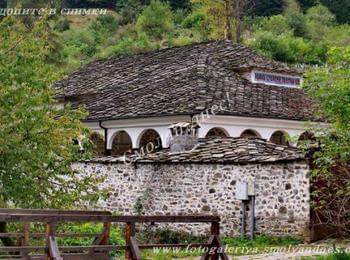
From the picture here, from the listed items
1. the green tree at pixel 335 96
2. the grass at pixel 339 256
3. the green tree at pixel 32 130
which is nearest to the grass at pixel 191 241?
the green tree at pixel 32 130

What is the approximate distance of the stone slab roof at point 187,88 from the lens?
909 inches

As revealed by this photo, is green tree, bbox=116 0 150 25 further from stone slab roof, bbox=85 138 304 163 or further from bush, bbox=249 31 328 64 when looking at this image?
stone slab roof, bbox=85 138 304 163

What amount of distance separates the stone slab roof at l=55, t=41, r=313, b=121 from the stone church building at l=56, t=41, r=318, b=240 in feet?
0.16

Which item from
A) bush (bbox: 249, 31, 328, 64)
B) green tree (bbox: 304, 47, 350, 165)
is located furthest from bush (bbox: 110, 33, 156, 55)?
green tree (bbox: 304, 47, 350, 165)

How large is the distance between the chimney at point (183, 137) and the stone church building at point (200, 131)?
3 centimetres

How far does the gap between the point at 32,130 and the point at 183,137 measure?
697 centimetres

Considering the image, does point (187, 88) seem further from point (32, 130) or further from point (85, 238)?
point (32, 130)

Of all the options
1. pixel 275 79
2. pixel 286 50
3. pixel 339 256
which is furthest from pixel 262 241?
pixel 286 50

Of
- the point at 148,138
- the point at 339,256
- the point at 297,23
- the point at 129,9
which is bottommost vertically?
the point at 339,256

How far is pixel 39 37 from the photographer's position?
45.7 feet

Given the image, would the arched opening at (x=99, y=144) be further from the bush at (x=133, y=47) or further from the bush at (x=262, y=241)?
the bush at (x=133, y=47)

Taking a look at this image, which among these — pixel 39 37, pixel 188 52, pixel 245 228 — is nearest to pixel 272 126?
pixel 188 52

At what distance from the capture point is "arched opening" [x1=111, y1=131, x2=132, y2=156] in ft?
88.2

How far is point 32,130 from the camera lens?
41.6 ft
